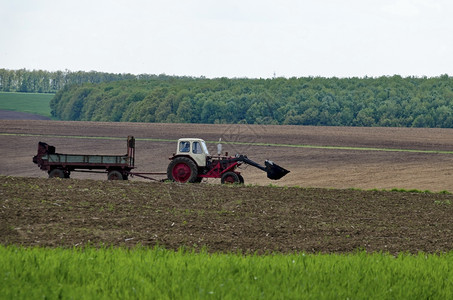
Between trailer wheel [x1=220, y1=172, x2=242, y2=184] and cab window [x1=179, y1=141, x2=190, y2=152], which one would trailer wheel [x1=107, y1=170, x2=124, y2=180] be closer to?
cab window [x1=179, y1=141, x2=190, y2=152]

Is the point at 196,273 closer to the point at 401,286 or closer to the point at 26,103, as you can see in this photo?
the point at 401,286

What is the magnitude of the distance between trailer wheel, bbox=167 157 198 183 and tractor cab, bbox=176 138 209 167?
246 millimetres

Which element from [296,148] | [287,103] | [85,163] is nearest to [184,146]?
[85,163]

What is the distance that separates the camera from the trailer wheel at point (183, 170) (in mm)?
28141

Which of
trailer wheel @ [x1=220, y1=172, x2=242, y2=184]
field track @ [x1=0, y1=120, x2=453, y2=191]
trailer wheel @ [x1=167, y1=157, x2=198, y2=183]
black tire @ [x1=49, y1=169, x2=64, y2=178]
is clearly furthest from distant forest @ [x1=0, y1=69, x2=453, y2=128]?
trailer wheel @ [x1=220, y1=172, x2=242, y2=184]

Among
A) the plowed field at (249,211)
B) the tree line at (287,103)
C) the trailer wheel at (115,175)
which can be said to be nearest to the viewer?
the plowed field at (249,211)

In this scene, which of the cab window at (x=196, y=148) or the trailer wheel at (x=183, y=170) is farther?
the cab window at (x=196, y=148)

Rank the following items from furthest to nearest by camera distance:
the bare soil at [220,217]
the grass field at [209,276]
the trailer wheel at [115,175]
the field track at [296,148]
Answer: the field track at [296,148] → the trailer wheel at [115,175] → the bare soil at [220,217] → the grass field at [209,276]

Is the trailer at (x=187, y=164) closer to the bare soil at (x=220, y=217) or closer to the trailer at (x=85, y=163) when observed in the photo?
the trailer at (x=85, y=163)

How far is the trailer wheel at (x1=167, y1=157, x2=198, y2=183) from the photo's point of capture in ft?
92.3

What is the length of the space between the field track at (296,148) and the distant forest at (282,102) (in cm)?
604

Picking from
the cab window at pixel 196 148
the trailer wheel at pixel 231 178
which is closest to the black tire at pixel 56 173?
the cab window at pixel 196 148

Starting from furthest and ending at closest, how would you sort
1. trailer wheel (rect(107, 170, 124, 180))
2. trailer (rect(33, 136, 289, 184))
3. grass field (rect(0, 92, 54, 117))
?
grass field (rect(0, 92, 54, 117)), trailer wheel (rect(107, 170, 124, 180)), trailer (rect(33, 136, 289, 184))

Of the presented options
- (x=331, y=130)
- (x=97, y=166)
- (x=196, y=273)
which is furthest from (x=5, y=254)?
(x=331, y=130)
